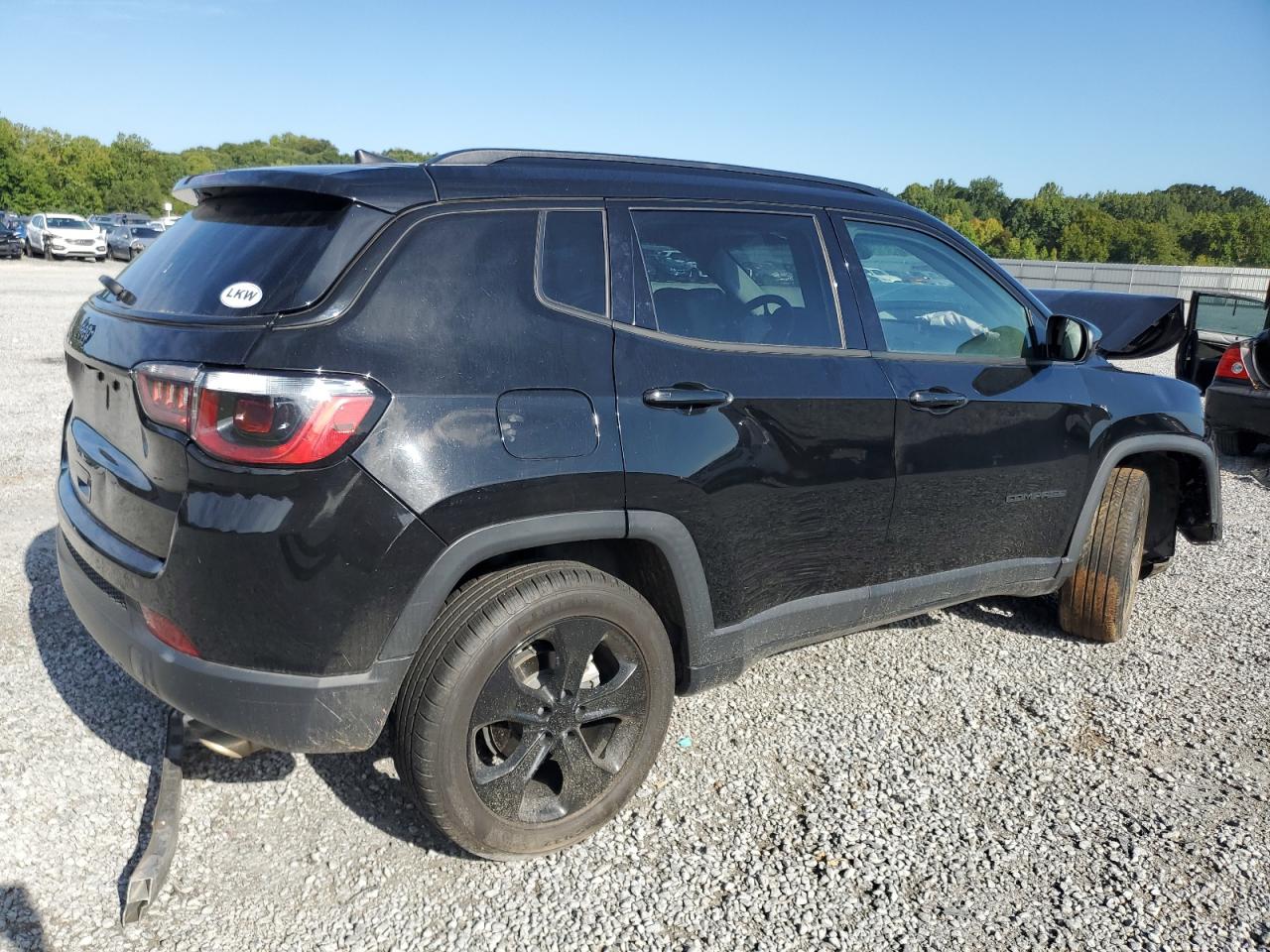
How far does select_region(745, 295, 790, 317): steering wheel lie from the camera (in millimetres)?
3195

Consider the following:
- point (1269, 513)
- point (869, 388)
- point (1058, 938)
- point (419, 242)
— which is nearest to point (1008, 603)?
point (869, 388)

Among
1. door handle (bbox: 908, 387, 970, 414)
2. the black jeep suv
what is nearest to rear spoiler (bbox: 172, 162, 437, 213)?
the black jeep suv

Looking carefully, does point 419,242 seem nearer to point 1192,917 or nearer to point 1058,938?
point 1058,938

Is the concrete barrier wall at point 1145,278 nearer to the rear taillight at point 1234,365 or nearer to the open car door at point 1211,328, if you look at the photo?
the open car door at point 1211,328

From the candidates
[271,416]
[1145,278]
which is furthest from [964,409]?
[1145,278]

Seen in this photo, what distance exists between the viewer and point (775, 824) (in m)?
3.05

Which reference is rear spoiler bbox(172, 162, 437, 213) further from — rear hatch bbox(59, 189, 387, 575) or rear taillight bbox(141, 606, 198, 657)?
rear taillight bbox(141, 606, 198, 657)

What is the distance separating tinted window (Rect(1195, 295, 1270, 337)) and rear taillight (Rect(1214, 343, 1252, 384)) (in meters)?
0.79

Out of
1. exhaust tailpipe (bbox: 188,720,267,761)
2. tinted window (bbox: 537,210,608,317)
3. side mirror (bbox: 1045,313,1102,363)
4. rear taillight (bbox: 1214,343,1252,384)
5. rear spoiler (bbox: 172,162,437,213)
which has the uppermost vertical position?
rear spoiler (bbox: 172,162,437,213)

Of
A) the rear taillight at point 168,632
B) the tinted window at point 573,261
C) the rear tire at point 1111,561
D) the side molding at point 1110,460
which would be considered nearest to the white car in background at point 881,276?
the tinted window at point 573,261

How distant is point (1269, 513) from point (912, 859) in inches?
218

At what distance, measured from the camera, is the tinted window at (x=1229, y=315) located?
8820 millimetres

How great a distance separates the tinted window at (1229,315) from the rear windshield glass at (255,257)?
28.0 ft

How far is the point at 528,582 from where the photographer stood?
264 centimetres
